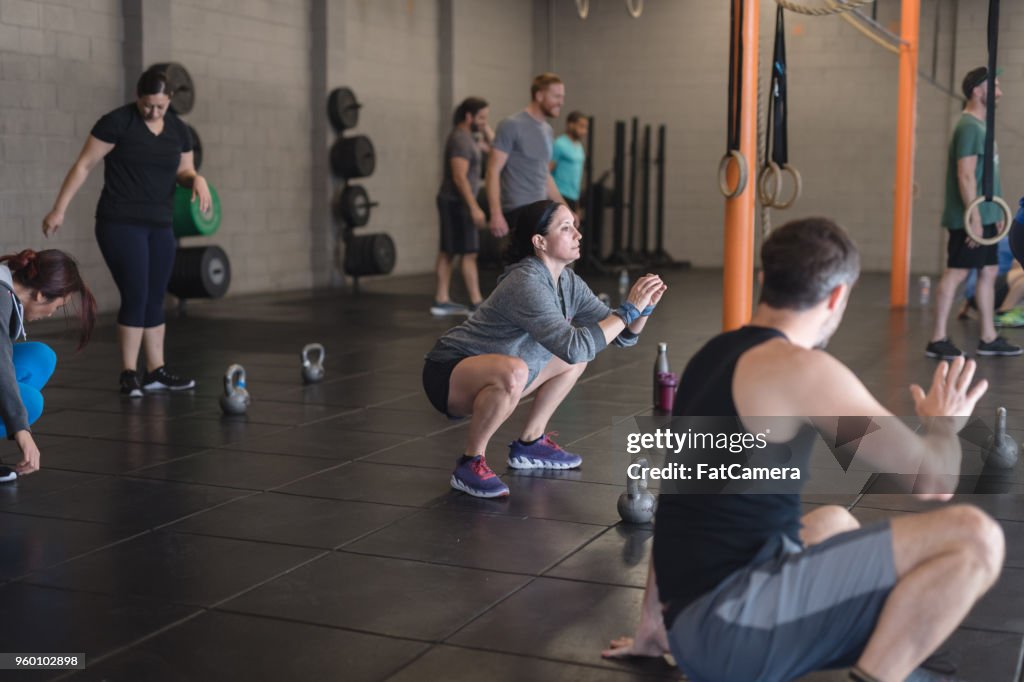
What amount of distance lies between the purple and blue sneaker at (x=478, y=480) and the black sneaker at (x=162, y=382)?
7.87ft

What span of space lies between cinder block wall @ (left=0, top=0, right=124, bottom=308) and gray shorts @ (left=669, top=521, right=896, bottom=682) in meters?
7.37

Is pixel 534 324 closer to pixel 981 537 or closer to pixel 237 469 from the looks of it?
pixel 237 469

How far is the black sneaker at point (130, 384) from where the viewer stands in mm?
5613

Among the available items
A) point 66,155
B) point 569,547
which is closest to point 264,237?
point 66,155

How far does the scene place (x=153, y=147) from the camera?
216 inches

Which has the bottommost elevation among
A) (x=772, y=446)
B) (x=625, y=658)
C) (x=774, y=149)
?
(x=625, y=658)

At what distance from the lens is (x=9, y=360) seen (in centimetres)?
321

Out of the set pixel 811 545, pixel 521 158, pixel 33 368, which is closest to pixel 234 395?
pixel 33 368

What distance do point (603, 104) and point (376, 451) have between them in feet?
35.6

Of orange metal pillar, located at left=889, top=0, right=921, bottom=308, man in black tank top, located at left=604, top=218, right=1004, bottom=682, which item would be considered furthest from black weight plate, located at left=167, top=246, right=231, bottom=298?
man in black tank top, located at left=604, top=218, right=1004, bottom=682

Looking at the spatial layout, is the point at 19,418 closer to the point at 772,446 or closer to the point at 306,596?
the point at 306,596

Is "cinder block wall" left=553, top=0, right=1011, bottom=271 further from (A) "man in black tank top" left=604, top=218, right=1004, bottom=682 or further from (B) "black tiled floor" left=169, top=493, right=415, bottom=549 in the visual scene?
(A) "man in black tank top" left=604, top=218, right=1004, bottom=682

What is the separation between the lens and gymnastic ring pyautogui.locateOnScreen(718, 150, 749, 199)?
198 inches

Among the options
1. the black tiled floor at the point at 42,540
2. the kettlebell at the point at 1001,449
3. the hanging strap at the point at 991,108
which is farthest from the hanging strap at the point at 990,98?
the black tiled floor at the point at 42,540
